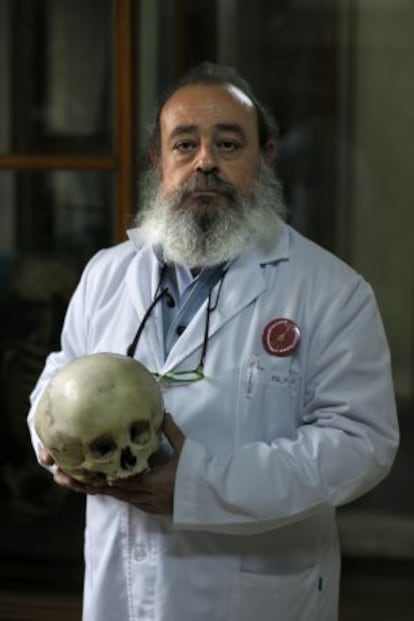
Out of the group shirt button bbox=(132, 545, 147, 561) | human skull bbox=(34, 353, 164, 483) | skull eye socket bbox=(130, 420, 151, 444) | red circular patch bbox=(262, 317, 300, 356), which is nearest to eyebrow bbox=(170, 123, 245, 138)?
red circular patch bbox=(262, 317, 300, 356)

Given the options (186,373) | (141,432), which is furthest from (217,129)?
(141,432)

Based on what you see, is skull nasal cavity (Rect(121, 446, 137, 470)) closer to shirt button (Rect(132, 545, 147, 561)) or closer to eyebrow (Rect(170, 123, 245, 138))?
shirt button (Rect(132, 545, 147, 561))

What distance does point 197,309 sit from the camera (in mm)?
3076

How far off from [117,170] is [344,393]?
1922 mm

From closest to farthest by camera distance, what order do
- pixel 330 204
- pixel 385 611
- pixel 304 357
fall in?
pixel 304 357, pixel 385 611, pixel 330 204

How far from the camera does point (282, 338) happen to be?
295 centimetres

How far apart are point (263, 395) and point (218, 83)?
0.64 m

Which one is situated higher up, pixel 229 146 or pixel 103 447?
pixel 229 146

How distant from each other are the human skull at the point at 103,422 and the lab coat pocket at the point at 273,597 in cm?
37

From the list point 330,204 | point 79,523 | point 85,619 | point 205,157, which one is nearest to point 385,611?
point 79,523

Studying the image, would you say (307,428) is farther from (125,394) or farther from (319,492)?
(125,394)

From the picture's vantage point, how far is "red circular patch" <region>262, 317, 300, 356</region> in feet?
9.64

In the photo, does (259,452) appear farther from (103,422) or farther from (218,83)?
(218,83)

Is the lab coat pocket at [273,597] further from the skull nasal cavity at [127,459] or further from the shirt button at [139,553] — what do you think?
the skull nasal cavity at [127,459]
